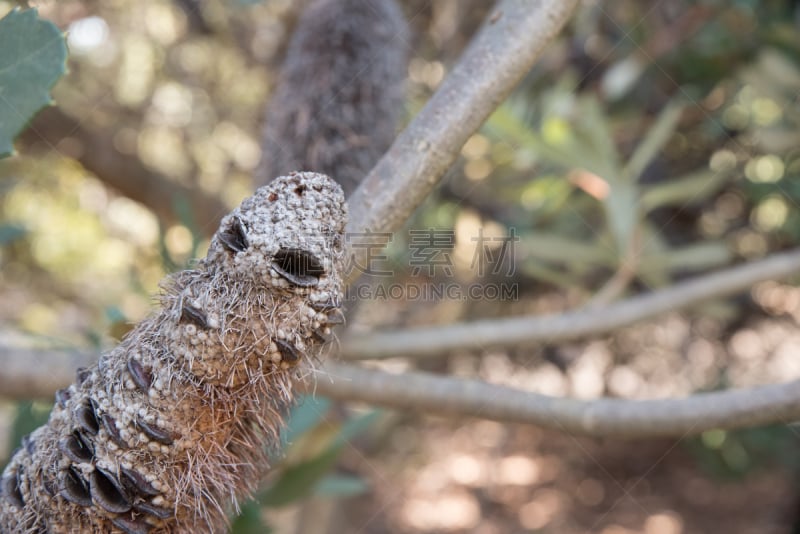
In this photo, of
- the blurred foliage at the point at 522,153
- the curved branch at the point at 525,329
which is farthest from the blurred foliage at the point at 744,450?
the curved branch at the point at 525,329

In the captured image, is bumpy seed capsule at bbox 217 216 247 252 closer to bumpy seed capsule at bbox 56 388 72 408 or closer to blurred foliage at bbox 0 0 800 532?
bumpy seed capsule at bbox 56 388 72 408

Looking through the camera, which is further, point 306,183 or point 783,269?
point 783,269

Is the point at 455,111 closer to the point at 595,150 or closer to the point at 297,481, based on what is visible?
the point at 297,481

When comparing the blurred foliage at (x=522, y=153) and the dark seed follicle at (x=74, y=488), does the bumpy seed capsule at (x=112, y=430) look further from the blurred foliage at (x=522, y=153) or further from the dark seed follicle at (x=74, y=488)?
the blurred foliage at (x=522, y=153)

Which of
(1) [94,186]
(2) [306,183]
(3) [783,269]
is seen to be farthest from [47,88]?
(1) [94,186]

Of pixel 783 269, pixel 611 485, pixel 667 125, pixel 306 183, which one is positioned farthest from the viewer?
pixel 611 485

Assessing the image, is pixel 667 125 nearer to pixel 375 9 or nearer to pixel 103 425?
→ pixel 375 9

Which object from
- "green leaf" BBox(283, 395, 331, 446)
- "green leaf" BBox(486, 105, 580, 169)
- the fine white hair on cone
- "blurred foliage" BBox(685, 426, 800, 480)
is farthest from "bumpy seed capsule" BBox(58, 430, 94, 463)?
"blurred foliage" BBox(685, 426, 800, 480)
